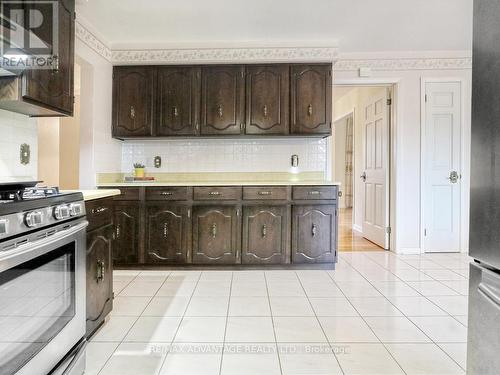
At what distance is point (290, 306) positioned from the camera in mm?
2395

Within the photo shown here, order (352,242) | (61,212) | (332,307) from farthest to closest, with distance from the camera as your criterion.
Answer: (352,242) → (332,307) → (61,212)

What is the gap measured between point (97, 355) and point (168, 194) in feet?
5.84

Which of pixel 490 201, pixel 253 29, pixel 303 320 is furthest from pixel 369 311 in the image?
pixel 253 29

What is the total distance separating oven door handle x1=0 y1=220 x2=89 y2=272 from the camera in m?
1.04

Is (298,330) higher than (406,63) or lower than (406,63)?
lower

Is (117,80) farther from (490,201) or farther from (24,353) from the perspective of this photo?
(490,201)

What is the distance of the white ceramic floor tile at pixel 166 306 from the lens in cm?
225

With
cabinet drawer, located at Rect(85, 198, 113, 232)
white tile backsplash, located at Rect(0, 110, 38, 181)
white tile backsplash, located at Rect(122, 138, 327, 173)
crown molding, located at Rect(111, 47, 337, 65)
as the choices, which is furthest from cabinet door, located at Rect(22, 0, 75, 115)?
white tile backsplash, located at Rect(122, 138, 327, 173)

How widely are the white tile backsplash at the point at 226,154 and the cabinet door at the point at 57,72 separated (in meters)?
1.71

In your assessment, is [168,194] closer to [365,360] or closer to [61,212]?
[61,212]

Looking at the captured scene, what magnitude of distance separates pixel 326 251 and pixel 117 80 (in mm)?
2918

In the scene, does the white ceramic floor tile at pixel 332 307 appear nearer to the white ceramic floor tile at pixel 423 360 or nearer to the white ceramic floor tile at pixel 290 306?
the white ceramic floor tile at pixel 290 306

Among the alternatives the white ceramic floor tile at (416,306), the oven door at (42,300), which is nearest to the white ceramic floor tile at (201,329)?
the oven door at (42,300)

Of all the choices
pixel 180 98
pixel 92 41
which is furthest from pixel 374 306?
pixel 92 41
